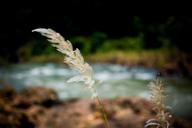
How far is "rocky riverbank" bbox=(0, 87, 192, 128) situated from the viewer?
786 centimetres

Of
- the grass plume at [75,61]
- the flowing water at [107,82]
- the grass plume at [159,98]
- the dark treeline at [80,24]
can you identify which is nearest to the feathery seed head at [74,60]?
the grass plume at [75,61]

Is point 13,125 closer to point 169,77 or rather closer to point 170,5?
point 169,77

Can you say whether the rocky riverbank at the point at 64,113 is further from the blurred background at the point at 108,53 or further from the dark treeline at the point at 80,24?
the dark treeline at the point at 80,24

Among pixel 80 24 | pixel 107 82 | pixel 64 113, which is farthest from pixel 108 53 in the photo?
pixel 64 113

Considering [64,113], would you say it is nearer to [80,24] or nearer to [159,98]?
[159,98]

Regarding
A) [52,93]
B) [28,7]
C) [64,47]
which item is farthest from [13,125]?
[28,7]

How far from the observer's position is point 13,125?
7652 millimetres

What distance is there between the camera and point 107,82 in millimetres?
14117

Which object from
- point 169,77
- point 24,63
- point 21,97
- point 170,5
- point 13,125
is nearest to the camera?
point 13,125

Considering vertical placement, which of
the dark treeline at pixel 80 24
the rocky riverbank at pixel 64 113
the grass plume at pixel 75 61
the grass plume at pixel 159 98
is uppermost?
the dark treeline at pixel 80 24

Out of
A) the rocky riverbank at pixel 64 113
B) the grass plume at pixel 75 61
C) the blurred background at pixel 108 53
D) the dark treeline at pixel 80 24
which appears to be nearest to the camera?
the grass plume at pixel 75 61

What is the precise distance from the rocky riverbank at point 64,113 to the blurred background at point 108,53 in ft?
5.22

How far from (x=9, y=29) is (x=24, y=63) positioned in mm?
7700

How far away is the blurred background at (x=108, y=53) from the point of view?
13.3 meters
